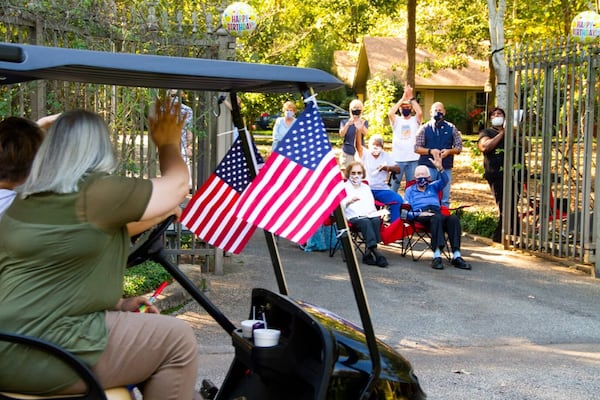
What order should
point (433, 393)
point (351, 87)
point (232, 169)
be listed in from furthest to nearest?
point (351, 87) < point (433, 393) < point (232, 169)

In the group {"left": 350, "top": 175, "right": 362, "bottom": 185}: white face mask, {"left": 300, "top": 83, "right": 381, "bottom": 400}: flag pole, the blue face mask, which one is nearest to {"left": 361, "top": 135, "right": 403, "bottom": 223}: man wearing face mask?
the blue face mask

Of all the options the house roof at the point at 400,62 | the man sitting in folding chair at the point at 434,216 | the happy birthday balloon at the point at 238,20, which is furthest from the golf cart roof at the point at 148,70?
the house roof at the point at 400,62

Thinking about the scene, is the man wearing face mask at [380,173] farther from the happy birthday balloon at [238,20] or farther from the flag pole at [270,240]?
the flag pole at [270,240]

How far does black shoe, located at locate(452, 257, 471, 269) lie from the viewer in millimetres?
9883

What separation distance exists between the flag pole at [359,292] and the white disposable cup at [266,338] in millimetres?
391

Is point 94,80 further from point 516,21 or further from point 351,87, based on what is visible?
point 351,87

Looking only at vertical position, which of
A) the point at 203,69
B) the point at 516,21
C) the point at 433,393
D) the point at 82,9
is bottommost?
the point at 433,393

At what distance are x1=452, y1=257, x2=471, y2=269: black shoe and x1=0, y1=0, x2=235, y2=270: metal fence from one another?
2995 millimetres

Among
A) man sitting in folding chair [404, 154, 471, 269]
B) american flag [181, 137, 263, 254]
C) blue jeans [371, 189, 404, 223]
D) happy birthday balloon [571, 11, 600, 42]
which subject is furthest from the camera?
blue jeans [371, 189, 404, 223]

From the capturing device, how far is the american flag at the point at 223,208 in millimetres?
3953

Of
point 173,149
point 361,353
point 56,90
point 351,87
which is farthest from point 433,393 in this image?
point 351,87

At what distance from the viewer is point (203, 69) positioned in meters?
2.99

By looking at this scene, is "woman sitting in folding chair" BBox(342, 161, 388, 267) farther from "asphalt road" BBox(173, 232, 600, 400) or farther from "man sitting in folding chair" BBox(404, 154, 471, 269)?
"man sitting in folding chair" BBox(404, 154, 471, 269)

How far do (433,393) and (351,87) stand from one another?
42.2 m
